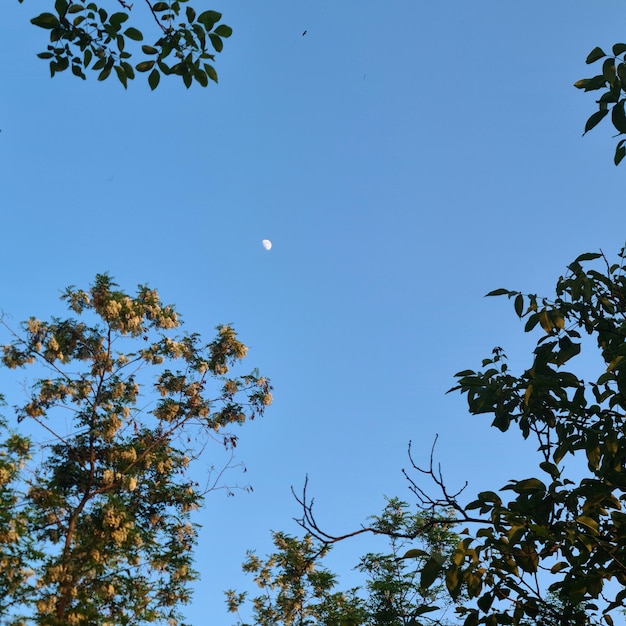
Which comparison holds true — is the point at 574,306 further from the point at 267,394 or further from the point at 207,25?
the point at 267,394

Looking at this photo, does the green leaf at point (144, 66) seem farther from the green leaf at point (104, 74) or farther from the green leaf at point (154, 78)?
the green leaf at point (104, 74)

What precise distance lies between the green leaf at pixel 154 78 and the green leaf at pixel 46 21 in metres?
0.58

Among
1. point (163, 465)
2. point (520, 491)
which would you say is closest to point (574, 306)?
point (520, 491)

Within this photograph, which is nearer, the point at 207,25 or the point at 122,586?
the point at 207,25

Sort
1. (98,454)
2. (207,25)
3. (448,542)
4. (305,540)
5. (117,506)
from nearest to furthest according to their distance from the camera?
(207,25) < (117,506) < (98,454) < (448,542) < (305,540)

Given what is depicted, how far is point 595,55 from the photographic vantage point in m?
3.52

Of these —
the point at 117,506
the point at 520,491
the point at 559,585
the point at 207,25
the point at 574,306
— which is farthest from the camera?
the point at 117,506

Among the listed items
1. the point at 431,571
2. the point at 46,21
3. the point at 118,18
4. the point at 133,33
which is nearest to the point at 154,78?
the point at 133,33

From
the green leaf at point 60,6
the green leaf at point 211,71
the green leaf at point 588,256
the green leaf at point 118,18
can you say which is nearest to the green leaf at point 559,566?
the green leaf at point 588,256

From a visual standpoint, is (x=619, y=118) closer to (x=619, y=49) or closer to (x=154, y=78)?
(x=619, y=49)

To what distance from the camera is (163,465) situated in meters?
19.5

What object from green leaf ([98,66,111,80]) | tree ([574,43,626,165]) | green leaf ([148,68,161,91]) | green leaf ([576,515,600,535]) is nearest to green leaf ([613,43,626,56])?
tree ([574,43,626,165])

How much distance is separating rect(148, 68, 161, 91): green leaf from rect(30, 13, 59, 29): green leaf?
575 mm

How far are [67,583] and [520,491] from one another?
15656 mm
